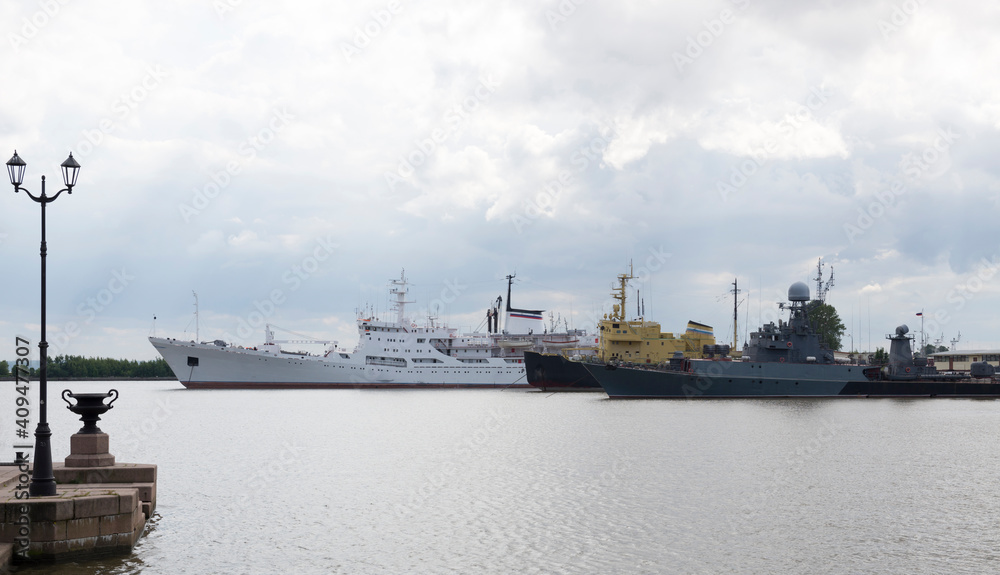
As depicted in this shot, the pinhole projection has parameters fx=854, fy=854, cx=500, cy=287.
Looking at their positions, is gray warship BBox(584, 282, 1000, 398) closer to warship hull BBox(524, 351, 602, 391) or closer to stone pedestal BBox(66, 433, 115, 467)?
warship hull BBox(524, 351, 602, 391)

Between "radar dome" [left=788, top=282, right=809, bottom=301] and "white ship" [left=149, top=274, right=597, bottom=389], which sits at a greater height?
"radar dome" [left=788, top=282, right=809, bottom=301]

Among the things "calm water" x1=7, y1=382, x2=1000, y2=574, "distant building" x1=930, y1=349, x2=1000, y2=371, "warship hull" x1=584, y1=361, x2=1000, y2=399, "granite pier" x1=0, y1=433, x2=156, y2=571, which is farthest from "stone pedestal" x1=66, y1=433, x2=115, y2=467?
"distant building" x1=930, y1=349, x2=1000, y2=371

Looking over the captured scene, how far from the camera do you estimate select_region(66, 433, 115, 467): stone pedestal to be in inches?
605

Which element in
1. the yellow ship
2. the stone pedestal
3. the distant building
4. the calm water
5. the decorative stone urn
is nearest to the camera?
the calm water

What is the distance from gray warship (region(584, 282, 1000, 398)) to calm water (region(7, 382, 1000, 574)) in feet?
52.5

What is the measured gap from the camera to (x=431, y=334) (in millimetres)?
82938

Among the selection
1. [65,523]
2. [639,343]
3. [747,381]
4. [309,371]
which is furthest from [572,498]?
[309,371]

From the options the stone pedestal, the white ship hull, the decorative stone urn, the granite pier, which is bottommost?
the white ship hull

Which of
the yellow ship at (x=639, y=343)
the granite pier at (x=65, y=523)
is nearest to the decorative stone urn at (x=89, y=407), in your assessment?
the granite pier at (x=65, y=523)

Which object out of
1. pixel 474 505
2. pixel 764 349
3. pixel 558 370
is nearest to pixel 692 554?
pixel 474 505

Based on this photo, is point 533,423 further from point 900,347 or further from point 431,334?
point 431,334

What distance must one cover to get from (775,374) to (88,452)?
43.4 m

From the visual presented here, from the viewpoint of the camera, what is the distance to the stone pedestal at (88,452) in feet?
50.4

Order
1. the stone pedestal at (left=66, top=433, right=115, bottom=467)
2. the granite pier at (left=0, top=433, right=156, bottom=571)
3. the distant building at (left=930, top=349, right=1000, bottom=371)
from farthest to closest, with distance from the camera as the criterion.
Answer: the distant building at (left=930, top=349, right=1000, bottom=371)
the stone pedestal at (left=66, top=433, right=115, bottom=467)
the granite pier at (left=0, top=433, right=156, bottom=571)
